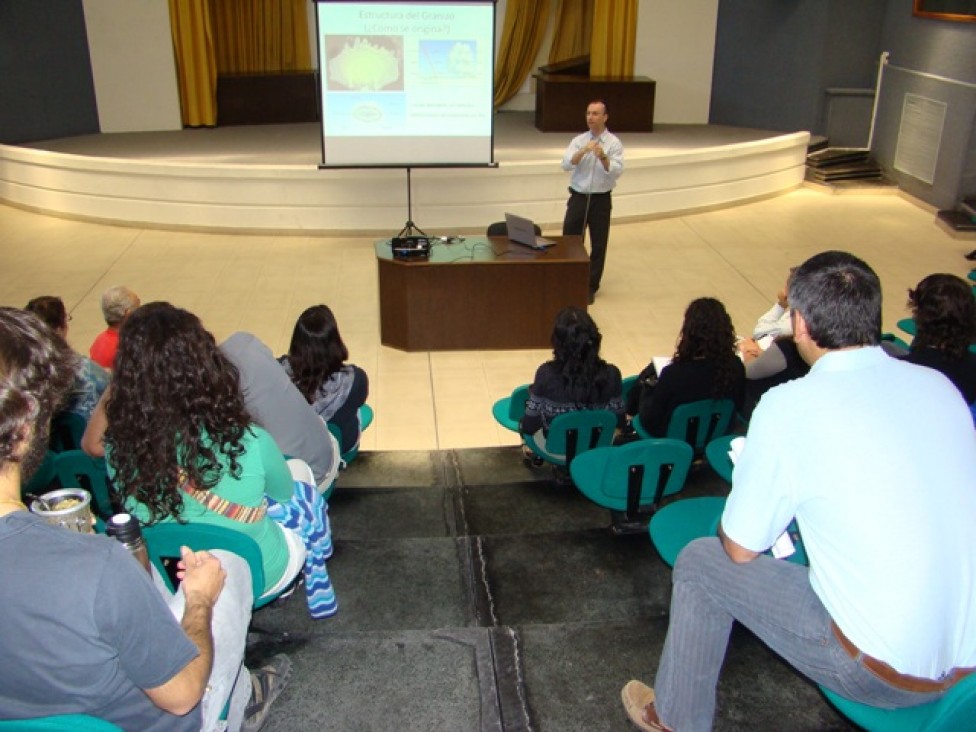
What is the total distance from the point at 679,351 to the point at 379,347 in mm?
2833

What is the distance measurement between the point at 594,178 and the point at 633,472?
4050 mm

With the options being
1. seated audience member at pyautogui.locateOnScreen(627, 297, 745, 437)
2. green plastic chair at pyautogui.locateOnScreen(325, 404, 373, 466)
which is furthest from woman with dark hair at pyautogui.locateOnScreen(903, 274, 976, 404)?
green plastic chair at pyautogui.locateOnScreen(325, 404, 373, 466)

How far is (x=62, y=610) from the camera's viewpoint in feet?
4.51

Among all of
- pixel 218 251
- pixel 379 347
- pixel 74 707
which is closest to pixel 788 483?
pixel 74 707

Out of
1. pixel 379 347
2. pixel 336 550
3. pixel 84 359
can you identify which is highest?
pixel 84 359

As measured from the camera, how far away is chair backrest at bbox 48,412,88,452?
3.42m

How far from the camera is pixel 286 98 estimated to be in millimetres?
11117

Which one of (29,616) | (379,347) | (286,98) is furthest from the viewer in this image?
(286,98)

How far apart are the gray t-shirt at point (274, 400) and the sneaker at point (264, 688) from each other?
793 millimetres

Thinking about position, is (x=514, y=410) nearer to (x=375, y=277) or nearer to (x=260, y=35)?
(x=375, y=277)

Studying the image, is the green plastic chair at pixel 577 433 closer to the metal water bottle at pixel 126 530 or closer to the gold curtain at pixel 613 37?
the metal water bottle at pixel 126 530

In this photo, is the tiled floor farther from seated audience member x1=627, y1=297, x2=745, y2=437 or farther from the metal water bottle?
the metal water bottle

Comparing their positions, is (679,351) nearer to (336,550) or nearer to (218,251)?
(336,550)

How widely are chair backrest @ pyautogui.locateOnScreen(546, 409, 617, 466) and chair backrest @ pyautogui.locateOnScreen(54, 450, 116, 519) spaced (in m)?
1.63
